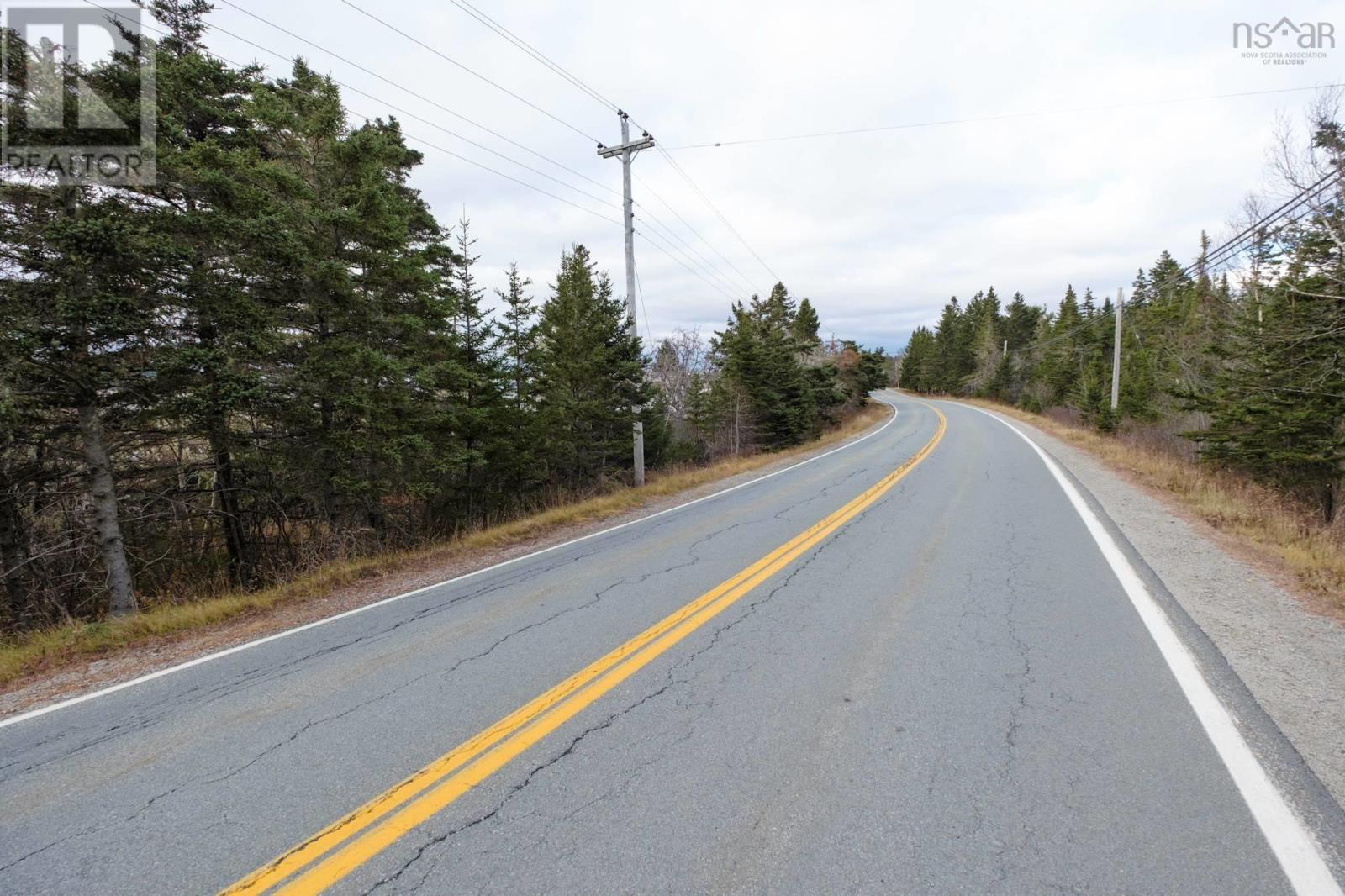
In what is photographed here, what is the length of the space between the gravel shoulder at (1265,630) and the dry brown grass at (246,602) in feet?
24.5

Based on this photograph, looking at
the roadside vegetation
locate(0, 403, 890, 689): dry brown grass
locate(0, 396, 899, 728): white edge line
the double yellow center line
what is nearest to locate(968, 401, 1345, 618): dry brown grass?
the roadside vegetation

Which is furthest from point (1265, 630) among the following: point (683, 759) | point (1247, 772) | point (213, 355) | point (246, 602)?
point (213, 355)

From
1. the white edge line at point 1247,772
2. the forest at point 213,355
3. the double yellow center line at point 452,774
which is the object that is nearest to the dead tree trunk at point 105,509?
the forest at point 213,355

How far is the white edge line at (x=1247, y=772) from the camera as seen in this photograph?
191 cm

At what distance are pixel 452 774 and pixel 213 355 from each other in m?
7.24

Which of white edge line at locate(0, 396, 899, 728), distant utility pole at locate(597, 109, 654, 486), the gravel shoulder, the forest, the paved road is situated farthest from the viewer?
distant utility pole at locate(597, 109, 654, 486)

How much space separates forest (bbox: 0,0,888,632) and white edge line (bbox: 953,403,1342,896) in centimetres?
903

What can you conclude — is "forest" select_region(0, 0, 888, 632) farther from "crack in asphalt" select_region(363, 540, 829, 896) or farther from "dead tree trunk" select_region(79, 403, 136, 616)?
"crack in asphalt" select_region(363, 540, 829, 896)

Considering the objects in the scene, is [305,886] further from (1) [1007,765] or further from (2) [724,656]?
(1) [1007,765]

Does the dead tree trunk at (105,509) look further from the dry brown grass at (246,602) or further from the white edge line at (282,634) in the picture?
the white edge line at (282,634)

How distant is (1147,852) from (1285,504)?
11.8m

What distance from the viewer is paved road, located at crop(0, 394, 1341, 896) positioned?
6.95 feet

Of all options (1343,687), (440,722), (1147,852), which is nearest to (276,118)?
(440,722)

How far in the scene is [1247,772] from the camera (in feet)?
7.98
